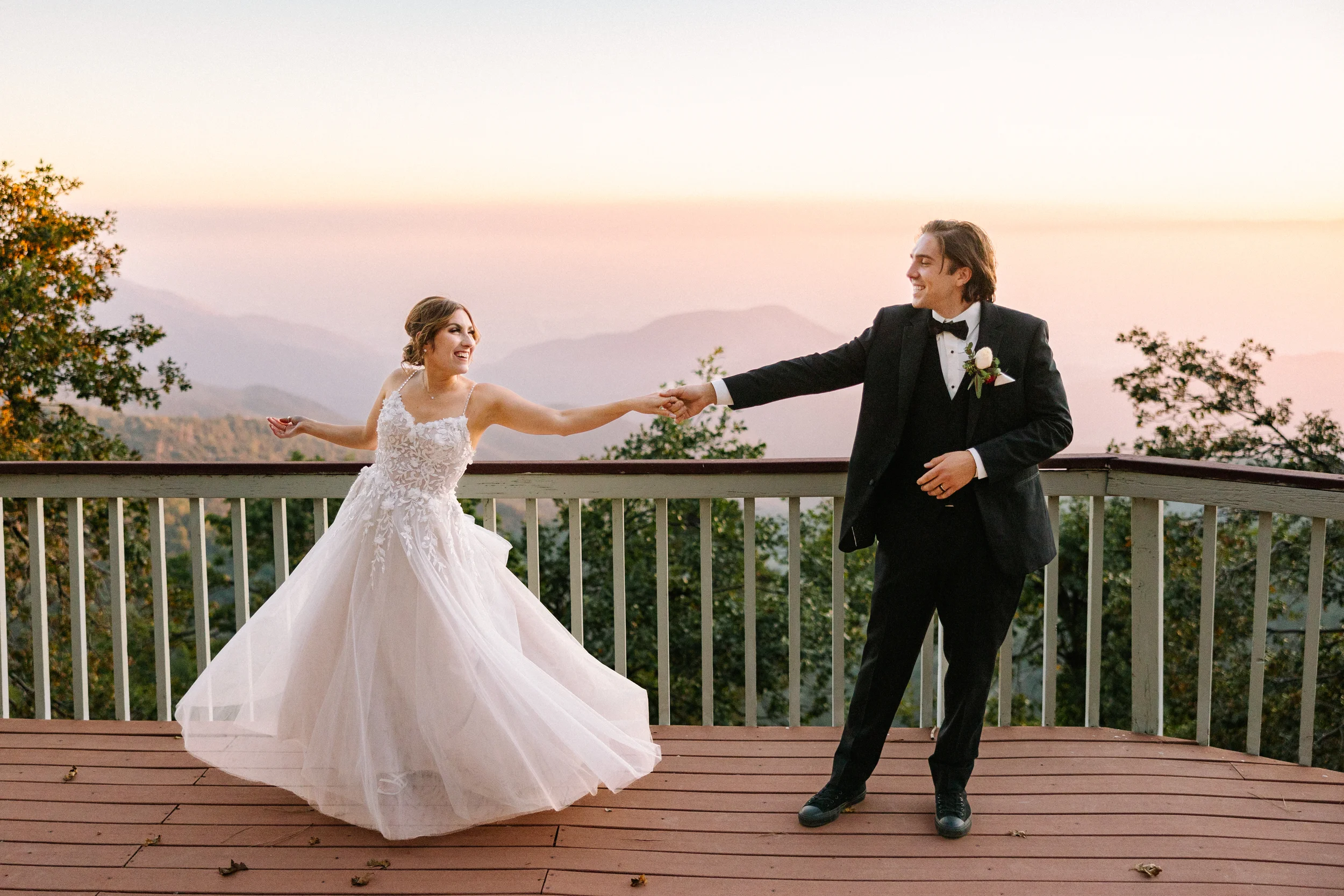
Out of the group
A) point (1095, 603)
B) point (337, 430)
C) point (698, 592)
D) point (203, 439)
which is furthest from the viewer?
point (203, 439)

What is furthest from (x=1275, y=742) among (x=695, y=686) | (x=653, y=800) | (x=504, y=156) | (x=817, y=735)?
(x=504, y=156)

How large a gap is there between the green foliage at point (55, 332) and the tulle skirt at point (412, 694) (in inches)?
287

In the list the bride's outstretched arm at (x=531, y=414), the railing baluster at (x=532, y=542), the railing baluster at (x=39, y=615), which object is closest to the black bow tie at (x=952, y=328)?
the bride's outstretched arm at (x=531, y=414)

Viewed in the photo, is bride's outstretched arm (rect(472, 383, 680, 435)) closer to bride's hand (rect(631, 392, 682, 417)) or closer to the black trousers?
bride's hand (rect(631, 392, 682, 417))

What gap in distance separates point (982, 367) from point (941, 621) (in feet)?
2.54

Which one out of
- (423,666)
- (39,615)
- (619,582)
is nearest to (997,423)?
(619,582)

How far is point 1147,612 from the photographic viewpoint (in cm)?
351

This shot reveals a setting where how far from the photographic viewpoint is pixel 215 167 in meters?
13.3

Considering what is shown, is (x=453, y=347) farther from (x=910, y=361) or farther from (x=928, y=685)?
(x=928, y=685)

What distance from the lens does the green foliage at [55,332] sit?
916cm

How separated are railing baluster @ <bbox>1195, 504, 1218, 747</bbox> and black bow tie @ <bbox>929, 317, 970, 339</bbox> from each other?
1186mm

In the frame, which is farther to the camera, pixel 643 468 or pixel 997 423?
pixel 643 468

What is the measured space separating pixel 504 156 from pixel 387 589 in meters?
11.5

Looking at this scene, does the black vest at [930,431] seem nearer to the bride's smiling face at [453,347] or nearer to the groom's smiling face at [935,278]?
the groom's smiling face at [935,278]
